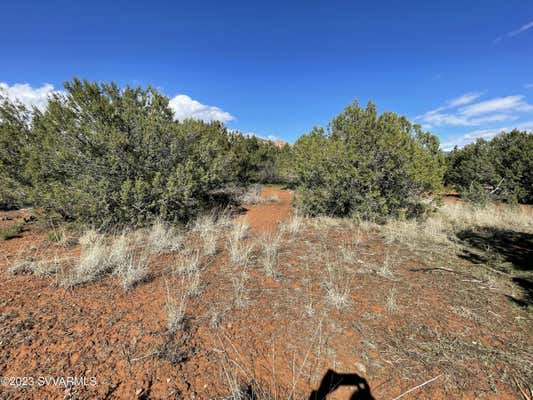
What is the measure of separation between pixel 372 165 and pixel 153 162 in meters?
5.92

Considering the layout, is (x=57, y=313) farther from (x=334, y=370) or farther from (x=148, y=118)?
(x=148, y=118)

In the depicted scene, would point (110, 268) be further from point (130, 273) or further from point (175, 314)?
point (175, 314)

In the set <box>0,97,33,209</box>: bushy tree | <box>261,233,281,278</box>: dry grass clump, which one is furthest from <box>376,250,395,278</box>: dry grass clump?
<box>0,97,33,209</box>: bushy tree

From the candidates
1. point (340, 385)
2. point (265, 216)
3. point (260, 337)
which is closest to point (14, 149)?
point (265, 216)

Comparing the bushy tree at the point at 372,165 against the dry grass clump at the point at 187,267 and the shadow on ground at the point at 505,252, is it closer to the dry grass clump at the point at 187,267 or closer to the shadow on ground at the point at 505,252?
the shadow on ground at the point at 505,252

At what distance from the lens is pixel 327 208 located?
7.22 m

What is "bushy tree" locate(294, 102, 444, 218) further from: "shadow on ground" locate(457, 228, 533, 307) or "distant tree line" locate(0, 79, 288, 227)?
"distant tree line" locate(0, 79, 288, 227)

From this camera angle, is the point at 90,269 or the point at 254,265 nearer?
the point at 90,269

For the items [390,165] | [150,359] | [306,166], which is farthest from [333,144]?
[150,359]

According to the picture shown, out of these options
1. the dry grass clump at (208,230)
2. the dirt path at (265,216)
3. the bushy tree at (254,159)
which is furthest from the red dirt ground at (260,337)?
the bushy tree at (254,159)

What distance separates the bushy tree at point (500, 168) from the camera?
1147 cm

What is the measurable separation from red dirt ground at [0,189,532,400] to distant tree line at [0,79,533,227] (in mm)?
2418

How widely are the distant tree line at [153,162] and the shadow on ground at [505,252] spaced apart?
151cm

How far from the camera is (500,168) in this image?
12445mm
